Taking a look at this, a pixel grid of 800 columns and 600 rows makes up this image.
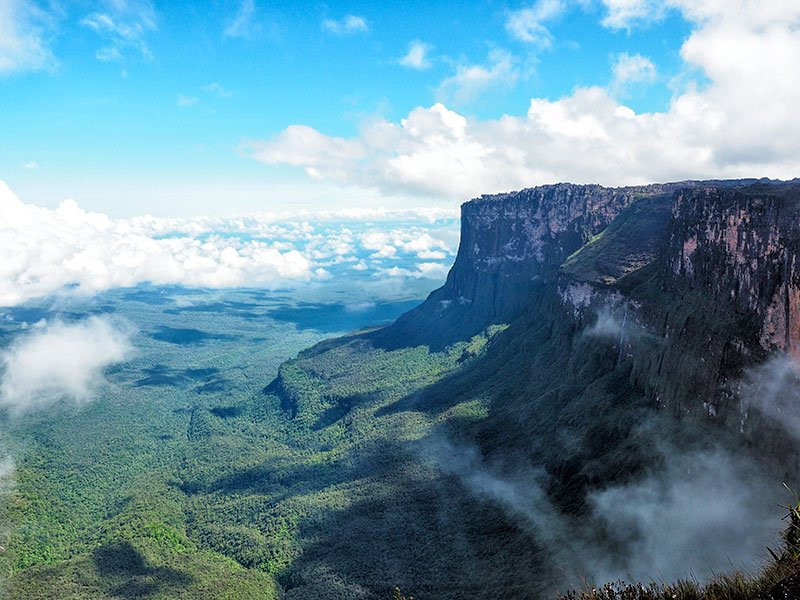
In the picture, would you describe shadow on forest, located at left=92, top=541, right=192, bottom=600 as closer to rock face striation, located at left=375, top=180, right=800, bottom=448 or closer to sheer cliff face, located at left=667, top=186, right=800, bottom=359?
rock face striation, located at left=375, top=180, right=800, bottom=448

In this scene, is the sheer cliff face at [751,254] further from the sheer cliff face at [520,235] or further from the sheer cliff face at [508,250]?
the sheer cliff face at [520,235]

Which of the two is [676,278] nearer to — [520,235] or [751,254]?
[751,254]

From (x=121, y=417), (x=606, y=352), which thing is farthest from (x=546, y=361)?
(x=121, y=417)

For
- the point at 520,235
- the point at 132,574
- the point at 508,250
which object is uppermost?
the point at 520,235

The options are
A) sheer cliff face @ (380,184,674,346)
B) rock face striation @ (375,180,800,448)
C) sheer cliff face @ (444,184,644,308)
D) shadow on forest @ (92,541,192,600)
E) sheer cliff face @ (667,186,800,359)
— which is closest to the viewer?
sheer cliff face @ (667,186,800,359)

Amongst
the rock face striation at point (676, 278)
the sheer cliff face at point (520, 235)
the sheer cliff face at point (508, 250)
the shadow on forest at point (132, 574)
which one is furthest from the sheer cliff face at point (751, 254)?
the shadow on forest at point (132, 574)

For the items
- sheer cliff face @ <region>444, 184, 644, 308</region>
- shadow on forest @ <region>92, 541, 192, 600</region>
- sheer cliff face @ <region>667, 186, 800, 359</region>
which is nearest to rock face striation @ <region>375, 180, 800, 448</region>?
sheer cliff face @ <region>667, 186, 800, 359</region>

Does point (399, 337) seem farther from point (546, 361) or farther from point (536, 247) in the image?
point (546, 361)

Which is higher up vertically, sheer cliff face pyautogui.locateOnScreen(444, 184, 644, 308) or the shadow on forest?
sheer cliff face pyautogui.locateOnScreen(444, 184, 644, 308)

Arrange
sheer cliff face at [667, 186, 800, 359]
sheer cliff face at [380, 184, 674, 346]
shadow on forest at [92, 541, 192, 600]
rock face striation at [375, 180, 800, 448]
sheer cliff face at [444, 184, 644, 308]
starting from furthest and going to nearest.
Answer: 1. sheer cliff face at [380, 184, 674, 346]
2. sheer cliff face at [444, 184, 644, 308]
3. shadow on forest at [92, 541, 192, 600]
4. rock face striation at [375, 180, 800, 448]
5. sheer cliff face at [667, 186, 800, 359]

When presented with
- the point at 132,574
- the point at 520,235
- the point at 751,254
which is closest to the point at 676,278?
the point at 751,254
